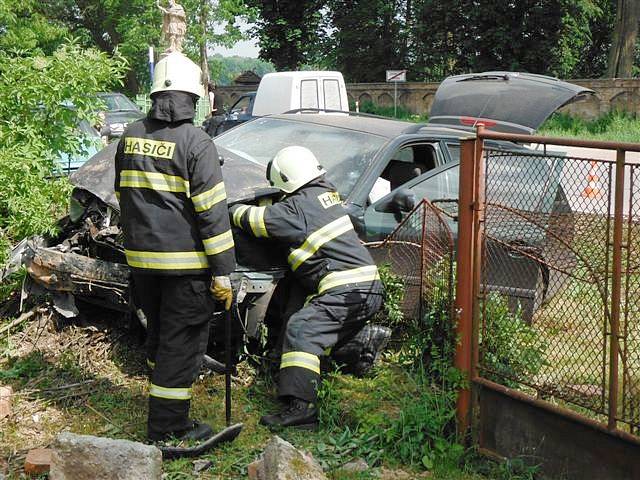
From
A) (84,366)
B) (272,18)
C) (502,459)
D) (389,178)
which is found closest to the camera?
(502,459)

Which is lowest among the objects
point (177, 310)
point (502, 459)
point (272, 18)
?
point (502, 459)

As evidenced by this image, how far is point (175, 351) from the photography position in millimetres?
4238

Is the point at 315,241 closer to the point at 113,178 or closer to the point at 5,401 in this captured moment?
the point at 113,178

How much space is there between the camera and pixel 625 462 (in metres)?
3.48

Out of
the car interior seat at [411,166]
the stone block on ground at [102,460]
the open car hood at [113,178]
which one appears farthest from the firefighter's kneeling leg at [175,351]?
the car interior seat at [411,166]

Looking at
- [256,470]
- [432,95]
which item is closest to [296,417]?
[256,470]

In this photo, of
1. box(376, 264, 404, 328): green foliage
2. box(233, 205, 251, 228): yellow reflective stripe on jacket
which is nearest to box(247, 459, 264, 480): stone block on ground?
box(233, 205, 251, 228): yellow reflective stripe on jacket

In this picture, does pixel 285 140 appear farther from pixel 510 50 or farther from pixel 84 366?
pixel 510 50

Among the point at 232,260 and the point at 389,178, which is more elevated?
the point at 389,178

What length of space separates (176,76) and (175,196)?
604 mm

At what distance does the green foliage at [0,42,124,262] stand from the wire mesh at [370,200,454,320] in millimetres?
2402

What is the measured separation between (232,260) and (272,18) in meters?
36.9

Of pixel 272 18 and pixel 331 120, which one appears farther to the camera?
pixel 272 18

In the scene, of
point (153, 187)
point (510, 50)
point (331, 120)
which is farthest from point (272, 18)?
point (153, 187)
